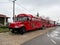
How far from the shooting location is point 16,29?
26469 millimetres

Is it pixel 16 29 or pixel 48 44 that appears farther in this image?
pixel 16 29

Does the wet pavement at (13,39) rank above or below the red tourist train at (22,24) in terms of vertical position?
below

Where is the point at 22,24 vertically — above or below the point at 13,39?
above

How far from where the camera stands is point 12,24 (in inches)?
1015

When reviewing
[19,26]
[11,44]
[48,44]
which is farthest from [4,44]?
[19,26]

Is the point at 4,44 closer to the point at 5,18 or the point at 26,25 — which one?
the point at 26,25

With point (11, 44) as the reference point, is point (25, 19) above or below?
above

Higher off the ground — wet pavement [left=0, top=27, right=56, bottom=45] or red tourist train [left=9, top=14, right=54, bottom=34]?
red tourist train [left=9, top=14, right=54, bottom=34]

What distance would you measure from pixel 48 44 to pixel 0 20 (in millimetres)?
49948

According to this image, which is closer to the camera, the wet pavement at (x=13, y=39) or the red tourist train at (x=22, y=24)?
the wet pavement at (x=13, y=39)

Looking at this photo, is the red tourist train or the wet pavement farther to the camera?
the red tourist train

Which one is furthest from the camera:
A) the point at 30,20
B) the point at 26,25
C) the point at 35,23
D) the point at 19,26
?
the point at 35,23

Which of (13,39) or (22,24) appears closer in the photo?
(13,39)

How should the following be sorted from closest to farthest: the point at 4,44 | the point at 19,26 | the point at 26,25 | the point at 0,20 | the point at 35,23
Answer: the point at 4,44
the point at 19,26
the point at 26,25
the point at 35,23
the point at 0,20
